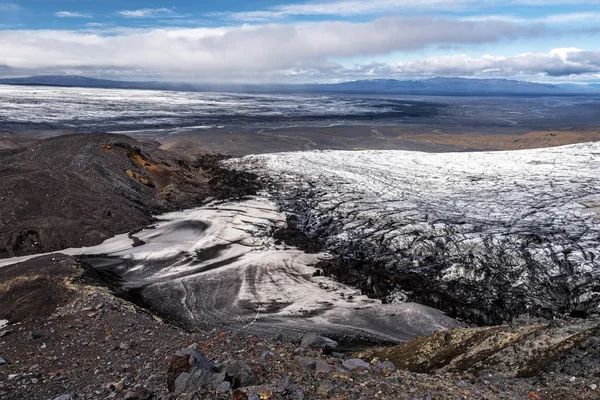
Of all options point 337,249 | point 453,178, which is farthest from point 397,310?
point 453,178

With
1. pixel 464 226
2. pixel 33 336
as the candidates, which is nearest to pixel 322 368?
pixel 33 336

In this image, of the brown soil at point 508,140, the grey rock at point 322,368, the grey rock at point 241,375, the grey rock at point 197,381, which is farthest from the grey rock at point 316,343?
the brown soil at point 508,140

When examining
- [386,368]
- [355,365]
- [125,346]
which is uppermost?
[355,365]

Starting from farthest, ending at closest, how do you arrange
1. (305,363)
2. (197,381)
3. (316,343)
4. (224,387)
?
(316,343) → (305,363) → (197,381) → (224,387)

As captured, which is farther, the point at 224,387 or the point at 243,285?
the point at 243,285

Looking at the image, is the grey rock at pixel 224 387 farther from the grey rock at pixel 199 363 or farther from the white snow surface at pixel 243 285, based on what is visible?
the white snow surface at pixel 243 285

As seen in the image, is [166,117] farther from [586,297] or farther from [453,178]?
[586,297]

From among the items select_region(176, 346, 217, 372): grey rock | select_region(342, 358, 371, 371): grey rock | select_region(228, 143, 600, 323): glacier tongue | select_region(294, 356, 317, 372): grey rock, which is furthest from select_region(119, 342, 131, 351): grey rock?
select_region(228, 143, 600, 323): glacier tongue

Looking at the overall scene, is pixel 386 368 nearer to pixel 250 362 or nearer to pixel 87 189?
pixel 250 362

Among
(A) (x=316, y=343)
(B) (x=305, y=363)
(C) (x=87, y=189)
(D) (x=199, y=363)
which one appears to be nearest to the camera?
(D) (x=199, y=363)
